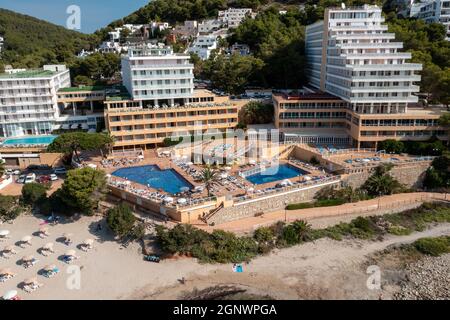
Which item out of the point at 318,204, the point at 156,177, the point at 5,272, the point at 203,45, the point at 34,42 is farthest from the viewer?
the point at 34,42

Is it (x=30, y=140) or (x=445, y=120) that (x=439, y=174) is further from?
(x=30, y=140)

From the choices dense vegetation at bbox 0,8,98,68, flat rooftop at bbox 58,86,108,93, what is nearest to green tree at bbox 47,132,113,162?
flat rooftop at bbox 58,86,108,93

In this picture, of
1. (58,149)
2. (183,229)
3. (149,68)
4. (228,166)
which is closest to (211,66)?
(149,68)

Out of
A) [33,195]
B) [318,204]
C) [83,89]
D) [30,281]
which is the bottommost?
[30,281]

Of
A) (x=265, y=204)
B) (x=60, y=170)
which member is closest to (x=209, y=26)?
(x=60, y=170)

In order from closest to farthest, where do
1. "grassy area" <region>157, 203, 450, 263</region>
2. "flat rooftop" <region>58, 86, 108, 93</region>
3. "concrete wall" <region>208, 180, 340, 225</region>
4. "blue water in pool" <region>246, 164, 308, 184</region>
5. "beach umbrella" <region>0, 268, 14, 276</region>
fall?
"beach umbrella" <region>0, 268, 14, 276</region> < "grassy area" <region>157, 203, 450, 263</region> < "concrete wall" <region>208, 180, 340, 225</region> < "blue water in pool" <region>246, 164, 308, 184</region> < "flat rooftop" <region>58, 86, 108, 93</region>

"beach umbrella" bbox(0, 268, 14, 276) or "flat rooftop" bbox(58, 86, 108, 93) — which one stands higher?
"flat rooftop" bbox(58, 86, 108, 93)

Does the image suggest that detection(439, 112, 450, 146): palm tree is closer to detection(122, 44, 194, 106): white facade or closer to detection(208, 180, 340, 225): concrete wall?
detection(208, 180, 340, 225): concrete wall
